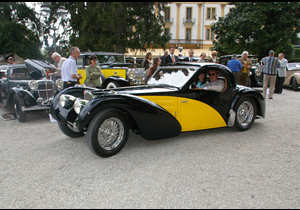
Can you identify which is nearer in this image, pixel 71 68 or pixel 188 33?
pixel 71 68

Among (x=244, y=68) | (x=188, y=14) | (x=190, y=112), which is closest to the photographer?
(x=190, y=112)

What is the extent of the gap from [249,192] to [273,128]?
3.15 metres

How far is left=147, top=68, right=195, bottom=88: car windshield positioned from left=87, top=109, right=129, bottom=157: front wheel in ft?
4.78

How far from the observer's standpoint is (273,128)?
536 cm

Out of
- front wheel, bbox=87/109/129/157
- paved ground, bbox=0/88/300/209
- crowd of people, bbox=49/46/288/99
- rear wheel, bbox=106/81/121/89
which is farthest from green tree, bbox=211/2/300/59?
front wheel, bbox=87/109/129/157

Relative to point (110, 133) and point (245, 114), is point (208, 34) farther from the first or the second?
point (110, 133)

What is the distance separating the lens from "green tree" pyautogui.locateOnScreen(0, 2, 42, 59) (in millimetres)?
25422

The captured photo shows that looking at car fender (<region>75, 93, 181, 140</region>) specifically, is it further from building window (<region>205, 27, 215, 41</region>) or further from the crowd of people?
building window (<region>205, 27, 215, 41</region>)

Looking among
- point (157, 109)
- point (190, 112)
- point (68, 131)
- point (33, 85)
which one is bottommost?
point (68, 131)

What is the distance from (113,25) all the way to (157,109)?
58.0 feet

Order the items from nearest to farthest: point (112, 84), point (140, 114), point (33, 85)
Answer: point (140, 114)
point (33, 85)
point (112, 84)

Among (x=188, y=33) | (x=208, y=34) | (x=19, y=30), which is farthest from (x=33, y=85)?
(x=208, y=34)

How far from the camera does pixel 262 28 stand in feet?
64.4

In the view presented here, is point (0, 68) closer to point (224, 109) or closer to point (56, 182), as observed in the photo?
point (56, 182)
